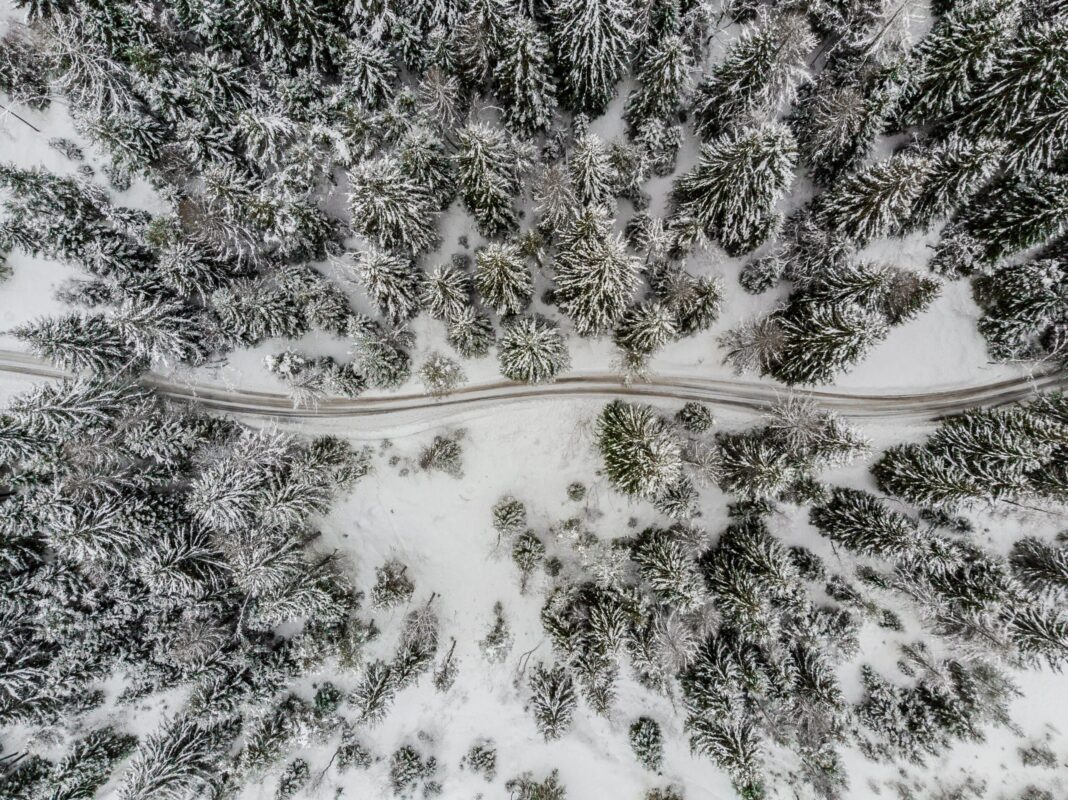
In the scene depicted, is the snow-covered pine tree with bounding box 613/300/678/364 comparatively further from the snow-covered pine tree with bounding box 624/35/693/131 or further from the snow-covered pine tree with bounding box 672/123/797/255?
the snow-covered pine tree with bounding box 624/35/693/131

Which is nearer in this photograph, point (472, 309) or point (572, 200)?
point (572, 200)

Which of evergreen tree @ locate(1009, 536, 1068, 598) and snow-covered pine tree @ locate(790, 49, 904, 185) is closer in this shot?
snow-covered pine tree @ locate(790, 49, 904, 185)

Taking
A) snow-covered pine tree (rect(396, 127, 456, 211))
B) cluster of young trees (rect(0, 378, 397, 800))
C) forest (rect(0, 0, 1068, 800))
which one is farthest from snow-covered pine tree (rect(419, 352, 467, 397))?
snow-covered pine tree (rect(396, 127, 456, 211))

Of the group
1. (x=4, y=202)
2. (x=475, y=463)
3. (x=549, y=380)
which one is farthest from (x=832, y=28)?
(x=4, y=202)

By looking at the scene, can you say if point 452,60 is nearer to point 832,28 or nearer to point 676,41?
point 676,41

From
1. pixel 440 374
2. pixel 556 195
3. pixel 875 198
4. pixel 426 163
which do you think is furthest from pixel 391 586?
pixel 875 198

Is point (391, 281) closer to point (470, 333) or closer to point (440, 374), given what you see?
point (470, 333)
